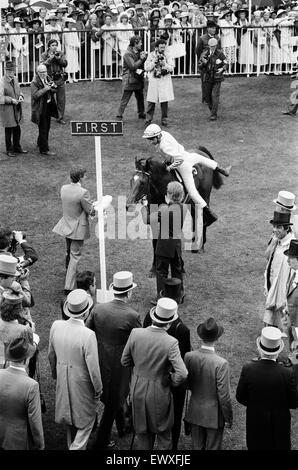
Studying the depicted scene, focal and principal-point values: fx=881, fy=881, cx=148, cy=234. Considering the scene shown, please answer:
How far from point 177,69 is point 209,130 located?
395 cm

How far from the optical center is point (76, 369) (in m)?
7.65

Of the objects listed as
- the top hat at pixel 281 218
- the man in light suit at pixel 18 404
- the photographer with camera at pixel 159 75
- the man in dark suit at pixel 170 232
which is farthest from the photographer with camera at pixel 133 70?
the man in light suit at pixel 18 404

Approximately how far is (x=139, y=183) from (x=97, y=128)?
1.30 metres

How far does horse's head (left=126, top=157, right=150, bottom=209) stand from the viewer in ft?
36.9

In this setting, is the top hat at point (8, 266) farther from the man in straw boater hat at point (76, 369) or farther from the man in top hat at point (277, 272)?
the man in top hat at point (277, 272)

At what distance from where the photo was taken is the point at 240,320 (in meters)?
10.7

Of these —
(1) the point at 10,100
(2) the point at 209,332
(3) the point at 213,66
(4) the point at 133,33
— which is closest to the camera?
(2) the point at 209,332

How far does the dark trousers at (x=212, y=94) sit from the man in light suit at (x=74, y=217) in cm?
799

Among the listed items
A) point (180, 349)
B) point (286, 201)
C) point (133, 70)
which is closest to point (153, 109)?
point (133, 70)

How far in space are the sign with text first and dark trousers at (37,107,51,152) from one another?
20.2ft

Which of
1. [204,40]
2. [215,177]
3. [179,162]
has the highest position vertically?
[204,40]

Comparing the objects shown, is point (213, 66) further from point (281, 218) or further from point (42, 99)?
point (281, 218)

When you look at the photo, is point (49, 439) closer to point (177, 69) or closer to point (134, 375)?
point (134, 375)

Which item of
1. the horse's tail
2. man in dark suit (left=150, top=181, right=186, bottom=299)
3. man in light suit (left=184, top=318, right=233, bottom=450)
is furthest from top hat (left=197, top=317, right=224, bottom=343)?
the horse's tail
